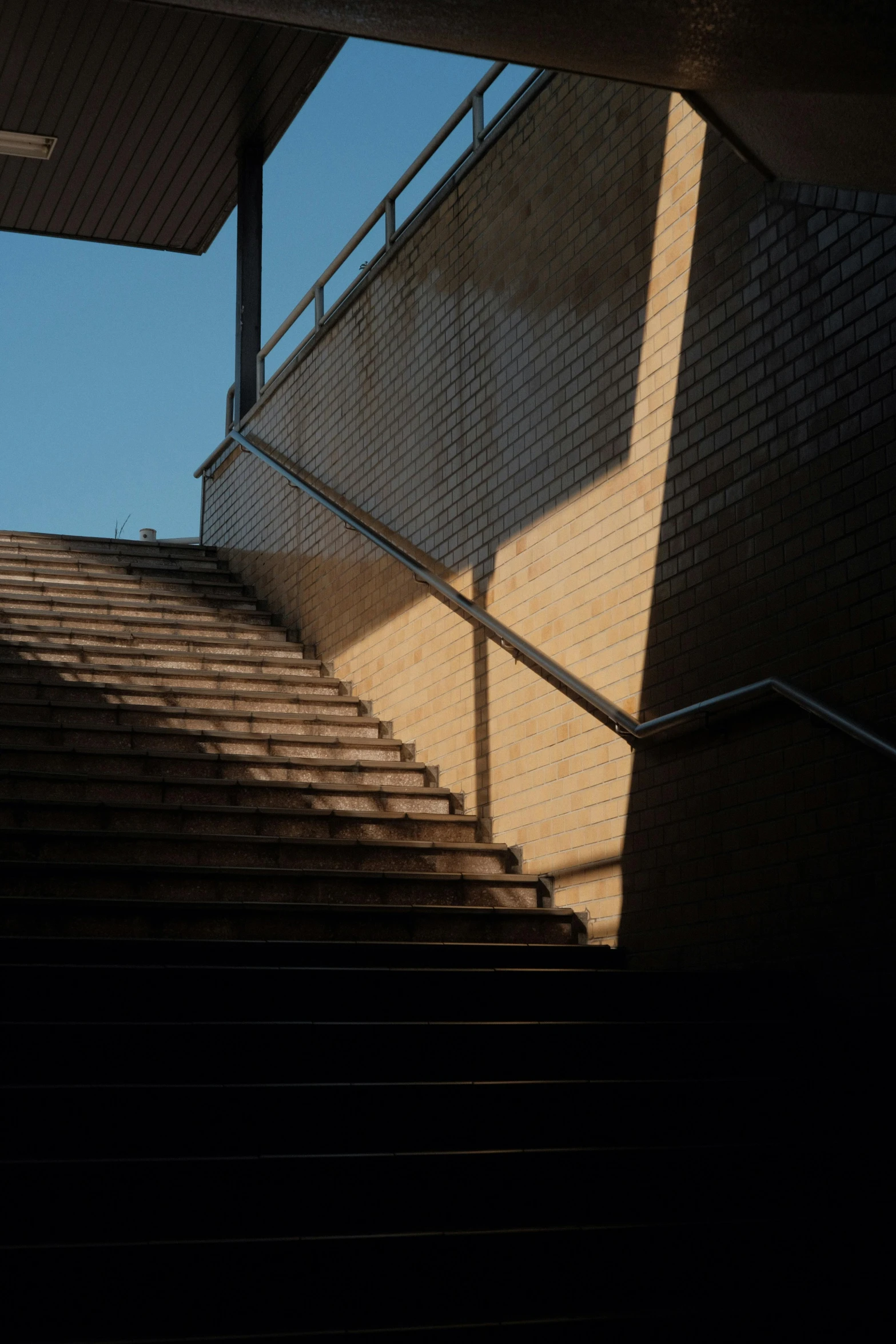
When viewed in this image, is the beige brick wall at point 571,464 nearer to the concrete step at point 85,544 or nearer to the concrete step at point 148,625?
the concrete step at point 148,625

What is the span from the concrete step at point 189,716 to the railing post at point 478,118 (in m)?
2.77

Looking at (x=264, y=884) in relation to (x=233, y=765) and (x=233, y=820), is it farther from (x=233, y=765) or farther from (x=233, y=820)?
(x=233, y=765)

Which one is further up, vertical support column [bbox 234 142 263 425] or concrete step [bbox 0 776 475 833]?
vertical support column [bbox 234 142 263 425]

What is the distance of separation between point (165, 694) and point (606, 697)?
8.09 feet

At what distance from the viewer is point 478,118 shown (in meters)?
6.52

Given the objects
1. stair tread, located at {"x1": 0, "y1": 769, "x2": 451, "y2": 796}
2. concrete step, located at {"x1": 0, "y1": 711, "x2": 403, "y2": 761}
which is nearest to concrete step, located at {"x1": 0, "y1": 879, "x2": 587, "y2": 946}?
stair tread, located at {"x1": 0, "y1": 769, "x2": 451, "y2": 796}

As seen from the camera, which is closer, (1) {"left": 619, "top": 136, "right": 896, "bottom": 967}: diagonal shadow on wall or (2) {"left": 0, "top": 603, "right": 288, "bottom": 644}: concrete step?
(1) {"left": 619, "top": 136, "right": 896, "bottom": 967}: diagonal shadow on wall

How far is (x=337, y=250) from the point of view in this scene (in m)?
8.15

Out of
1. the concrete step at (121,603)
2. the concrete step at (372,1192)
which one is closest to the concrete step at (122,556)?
the concrete step at (121,603)

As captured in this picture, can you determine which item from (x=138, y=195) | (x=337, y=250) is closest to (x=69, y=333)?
(x=138, y=195)

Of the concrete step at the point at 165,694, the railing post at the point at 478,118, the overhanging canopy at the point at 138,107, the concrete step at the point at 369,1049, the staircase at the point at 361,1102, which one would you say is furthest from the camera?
the overhanging canopy at the point at 138,107

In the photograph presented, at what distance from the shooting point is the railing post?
21.3 ft

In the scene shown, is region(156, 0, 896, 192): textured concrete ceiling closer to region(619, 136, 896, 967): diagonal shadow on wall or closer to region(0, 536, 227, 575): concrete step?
region(619, 136, 896, 967): diagonal shadow on wall

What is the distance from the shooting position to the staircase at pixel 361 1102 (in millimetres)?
2645
